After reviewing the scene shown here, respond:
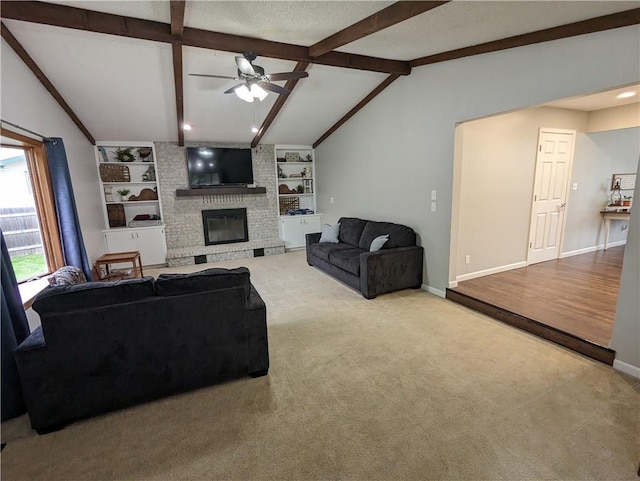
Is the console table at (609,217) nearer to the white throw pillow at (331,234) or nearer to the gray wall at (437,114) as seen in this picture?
the gray wall at (437,114)

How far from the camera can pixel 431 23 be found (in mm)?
2830

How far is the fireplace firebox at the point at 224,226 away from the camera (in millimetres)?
6523

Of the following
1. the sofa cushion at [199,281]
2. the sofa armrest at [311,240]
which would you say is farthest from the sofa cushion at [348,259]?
the sofa cushion at [199,281]

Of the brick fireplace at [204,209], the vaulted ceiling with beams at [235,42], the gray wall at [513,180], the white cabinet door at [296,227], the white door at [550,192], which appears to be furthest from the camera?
the white cabinet door at [296,227]

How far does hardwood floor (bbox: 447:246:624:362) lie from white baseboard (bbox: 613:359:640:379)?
0.48 ft

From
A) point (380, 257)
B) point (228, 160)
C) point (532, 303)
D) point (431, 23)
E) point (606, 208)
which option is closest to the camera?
point (431, 23)

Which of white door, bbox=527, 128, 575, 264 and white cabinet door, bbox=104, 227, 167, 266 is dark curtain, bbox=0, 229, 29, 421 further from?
white door, bbox=527, 128, 575, 264

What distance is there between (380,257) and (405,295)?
0.66m

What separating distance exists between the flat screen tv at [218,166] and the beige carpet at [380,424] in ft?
14.5

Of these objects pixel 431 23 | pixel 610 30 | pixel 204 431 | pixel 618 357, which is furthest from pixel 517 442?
pixel 431 23

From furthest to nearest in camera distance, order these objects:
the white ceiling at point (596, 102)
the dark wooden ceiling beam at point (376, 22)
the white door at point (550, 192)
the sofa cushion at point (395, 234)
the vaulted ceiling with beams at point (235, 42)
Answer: the white door at point (550, 192)
the sofa cushion at point (395, 234)
the white ceiling at point (596, 102)
the vaulted ceiling with beams at point (235, 42)
the dark wooden ceiling beam at point (376, 22)

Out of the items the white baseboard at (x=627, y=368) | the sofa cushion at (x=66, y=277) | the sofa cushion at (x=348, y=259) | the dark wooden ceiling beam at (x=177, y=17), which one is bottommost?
the white baseboard at (x=627, y=368)

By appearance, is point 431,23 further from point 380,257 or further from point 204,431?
point 204,431

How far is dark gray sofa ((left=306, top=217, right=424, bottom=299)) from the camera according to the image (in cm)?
399
